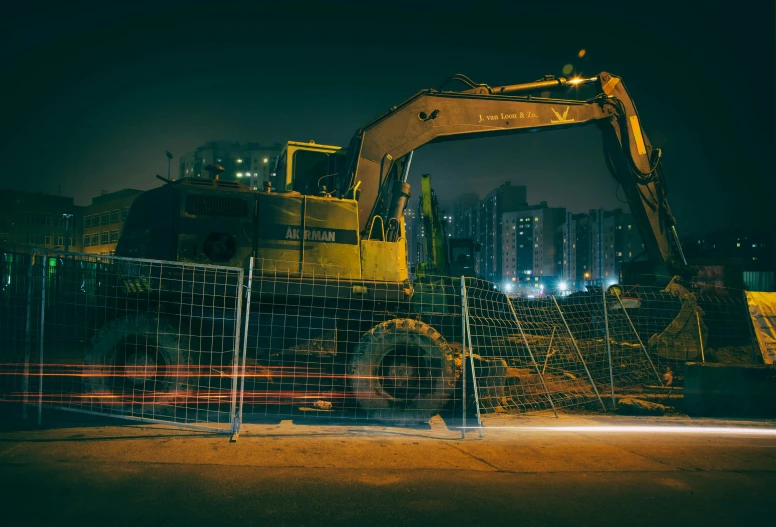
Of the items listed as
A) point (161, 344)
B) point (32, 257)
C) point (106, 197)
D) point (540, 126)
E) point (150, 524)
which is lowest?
point (150, 524)

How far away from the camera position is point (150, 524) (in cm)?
354

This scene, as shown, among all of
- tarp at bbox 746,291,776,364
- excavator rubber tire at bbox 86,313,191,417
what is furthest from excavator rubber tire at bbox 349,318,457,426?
tarp at bbox 746,291,776,364

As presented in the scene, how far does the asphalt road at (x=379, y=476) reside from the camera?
3768 mm

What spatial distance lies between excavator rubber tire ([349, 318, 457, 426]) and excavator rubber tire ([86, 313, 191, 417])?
2490 millimetres

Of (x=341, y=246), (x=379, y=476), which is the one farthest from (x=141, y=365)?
(x=379, y=476)

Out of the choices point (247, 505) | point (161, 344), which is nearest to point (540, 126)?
point (161, 344)

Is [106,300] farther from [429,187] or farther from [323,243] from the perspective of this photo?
[429,187]

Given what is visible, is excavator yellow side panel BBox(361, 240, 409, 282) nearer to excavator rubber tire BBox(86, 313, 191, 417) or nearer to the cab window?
the cab window

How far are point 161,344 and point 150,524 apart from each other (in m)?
3.40

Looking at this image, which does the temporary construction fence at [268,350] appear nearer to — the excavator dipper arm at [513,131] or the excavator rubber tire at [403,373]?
the excavator rubber tire at [403,373]

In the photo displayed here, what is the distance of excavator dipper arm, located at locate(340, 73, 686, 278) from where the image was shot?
26.3 feet

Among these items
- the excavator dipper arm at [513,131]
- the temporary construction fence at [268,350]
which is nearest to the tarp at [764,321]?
the temporary construction fence at [268,350]

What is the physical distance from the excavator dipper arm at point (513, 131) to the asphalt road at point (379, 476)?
12.8 ft

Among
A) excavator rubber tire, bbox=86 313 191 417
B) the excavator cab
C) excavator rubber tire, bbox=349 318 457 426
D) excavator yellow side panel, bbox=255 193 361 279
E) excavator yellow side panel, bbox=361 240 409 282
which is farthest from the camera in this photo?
the excavator cab
